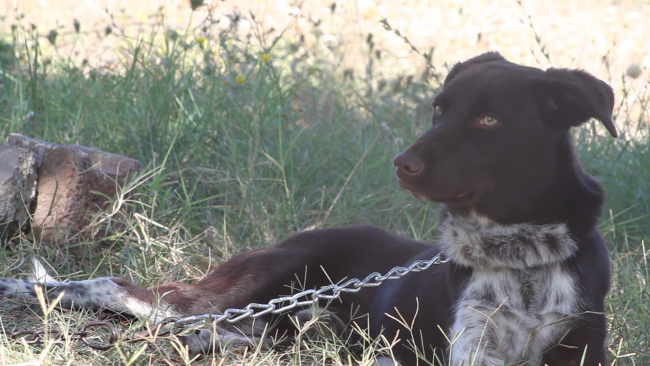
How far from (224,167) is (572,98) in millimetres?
2289

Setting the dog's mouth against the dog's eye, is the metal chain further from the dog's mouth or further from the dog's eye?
the dog's eye

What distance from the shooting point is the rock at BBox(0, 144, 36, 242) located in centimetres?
328

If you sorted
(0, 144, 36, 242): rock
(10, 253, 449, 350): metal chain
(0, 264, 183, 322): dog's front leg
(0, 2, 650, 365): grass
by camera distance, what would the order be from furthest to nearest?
(0, 2, 650, 365): grass, (0, 144, 36, 242): rock, (0, 264, 183, 322): dog's front leg, (10, 253, 449, 350): metal chain

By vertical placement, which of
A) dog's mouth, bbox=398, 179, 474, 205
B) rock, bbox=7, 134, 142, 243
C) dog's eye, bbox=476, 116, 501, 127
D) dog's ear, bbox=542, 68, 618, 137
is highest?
dog's ear, bbox=542, 68, 618, 137

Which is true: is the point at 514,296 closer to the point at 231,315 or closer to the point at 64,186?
the point at 231,315

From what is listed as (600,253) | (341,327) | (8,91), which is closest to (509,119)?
(600,253)

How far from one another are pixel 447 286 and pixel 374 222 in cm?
150

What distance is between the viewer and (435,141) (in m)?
2.51

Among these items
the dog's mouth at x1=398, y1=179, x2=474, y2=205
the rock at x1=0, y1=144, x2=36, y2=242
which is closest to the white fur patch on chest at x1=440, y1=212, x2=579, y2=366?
the dog's mouth at x1=398, y1=179, x2=474, y2=205

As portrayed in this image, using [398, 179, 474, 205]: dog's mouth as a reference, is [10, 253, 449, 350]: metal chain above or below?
below

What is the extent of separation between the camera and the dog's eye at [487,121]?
249 centimetres

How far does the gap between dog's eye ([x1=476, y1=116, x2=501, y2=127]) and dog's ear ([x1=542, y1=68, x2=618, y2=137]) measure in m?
0.18

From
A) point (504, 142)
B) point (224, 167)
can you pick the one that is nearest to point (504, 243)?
point (504, 142)

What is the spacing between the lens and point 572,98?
97.3 inches
